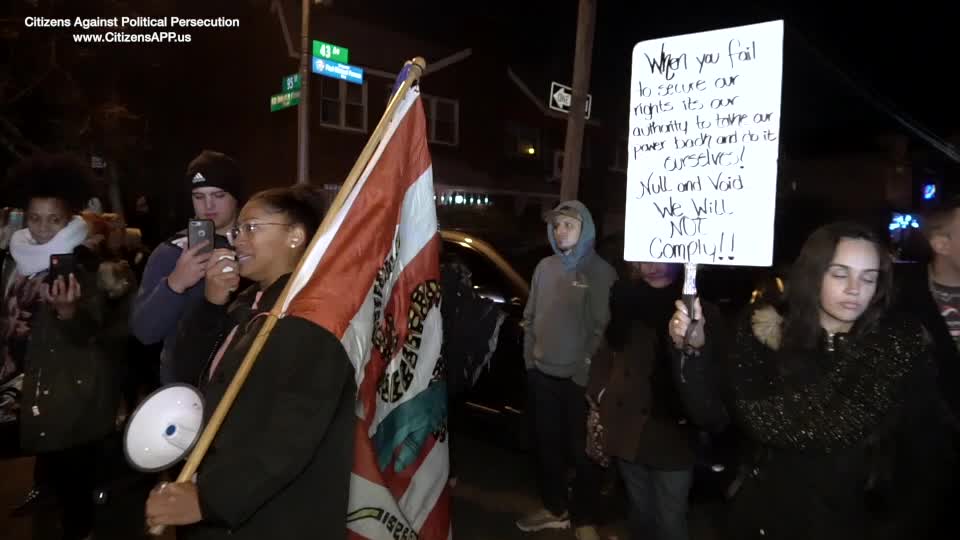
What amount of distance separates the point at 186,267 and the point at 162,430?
0.93 metres

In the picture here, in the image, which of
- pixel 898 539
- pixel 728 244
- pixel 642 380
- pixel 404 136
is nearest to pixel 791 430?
pixel 898 539

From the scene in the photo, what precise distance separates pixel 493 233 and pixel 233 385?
555 cm

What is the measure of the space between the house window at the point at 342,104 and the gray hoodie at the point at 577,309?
16.9 metres

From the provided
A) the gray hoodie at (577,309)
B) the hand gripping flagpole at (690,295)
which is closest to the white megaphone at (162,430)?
the hand gripping flagpole at (690,295)

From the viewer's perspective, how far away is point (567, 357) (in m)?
4.29

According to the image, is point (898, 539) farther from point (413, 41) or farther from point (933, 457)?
point (413, 41)

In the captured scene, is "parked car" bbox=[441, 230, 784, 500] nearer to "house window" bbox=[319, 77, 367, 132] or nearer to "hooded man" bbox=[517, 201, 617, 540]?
"hooded man" bbox=[517, 201, 617, 540]

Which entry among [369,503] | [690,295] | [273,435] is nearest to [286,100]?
[690,295]

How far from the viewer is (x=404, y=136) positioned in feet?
7.51

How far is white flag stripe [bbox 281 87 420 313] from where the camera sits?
6.24 feet

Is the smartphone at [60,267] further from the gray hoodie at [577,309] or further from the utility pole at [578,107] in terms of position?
the utility pole at [578,107]

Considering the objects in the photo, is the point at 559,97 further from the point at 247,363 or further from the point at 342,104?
the point at 342,104

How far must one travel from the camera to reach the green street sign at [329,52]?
40.2ft

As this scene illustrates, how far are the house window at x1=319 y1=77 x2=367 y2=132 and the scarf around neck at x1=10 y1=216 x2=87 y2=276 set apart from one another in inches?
662
